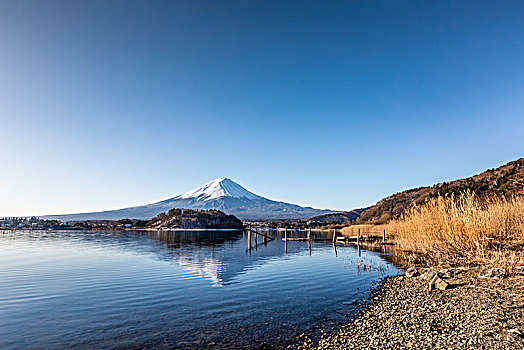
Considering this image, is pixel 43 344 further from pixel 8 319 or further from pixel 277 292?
pixel 277 292

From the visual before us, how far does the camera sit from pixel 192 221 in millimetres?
101312

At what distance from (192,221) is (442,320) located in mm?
98022

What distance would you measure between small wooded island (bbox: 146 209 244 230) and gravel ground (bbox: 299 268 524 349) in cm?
9289

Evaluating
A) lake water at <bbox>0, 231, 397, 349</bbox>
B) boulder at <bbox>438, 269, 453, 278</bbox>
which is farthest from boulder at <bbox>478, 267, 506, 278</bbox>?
lake water at <bbox>0, 231, 397, 349</bbox>

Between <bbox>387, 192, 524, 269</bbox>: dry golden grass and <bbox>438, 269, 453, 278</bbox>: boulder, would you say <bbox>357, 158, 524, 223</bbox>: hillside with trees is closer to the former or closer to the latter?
<bbox>387, 192, 524, 269</bbox>: dry golden grass

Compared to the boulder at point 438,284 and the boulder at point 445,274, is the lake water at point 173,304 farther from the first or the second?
the boulder at point 445,274

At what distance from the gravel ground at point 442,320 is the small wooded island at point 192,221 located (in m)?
92.9

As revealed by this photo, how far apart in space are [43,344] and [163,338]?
3017 millimetres

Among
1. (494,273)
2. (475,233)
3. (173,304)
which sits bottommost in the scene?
(173,304)

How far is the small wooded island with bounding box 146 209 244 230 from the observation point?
3949 inches

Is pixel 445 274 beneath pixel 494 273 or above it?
beneath

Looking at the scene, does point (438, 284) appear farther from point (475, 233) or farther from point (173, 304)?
point (173, 304)

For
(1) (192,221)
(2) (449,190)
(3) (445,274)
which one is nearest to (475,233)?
(3) (445,274)

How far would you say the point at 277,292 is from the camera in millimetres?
14031
